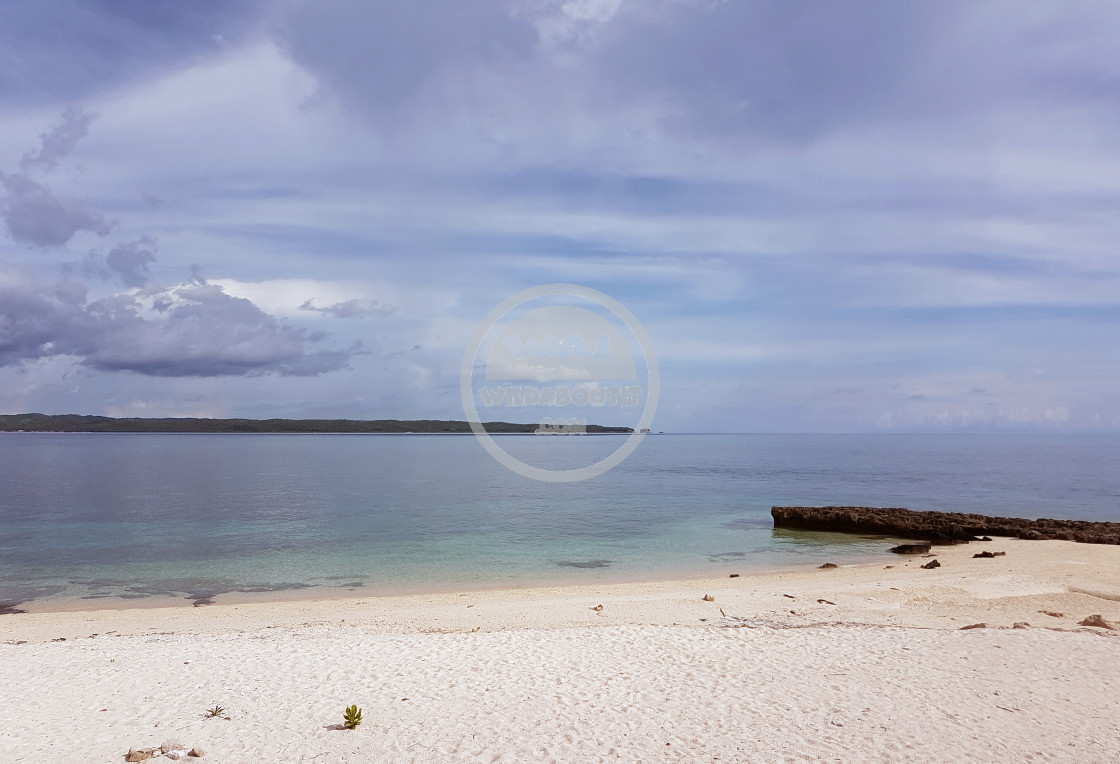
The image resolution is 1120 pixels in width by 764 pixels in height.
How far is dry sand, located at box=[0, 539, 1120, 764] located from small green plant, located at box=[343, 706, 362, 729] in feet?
0.36

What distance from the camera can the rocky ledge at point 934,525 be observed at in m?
→ 23.9

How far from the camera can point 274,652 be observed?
10.8 meters

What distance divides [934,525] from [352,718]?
2575 centimetres

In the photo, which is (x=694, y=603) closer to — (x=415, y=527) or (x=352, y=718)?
(x=352, y=718)

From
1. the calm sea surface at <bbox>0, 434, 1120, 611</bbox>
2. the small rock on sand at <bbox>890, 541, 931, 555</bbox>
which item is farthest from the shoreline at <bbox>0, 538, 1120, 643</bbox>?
the small rock on sand at <bbox>890, 541, 931, 555</bbox>

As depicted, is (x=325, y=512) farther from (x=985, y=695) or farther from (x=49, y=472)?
(x=49, y=472)

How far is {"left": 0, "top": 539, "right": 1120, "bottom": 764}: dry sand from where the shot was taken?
23.7 feet

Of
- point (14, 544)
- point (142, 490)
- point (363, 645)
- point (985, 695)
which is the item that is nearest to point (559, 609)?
point (363, 645)

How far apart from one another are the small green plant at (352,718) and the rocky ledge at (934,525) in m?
24.6

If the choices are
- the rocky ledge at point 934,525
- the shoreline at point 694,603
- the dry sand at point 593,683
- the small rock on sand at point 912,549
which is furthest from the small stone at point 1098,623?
the rocky ledge at point 934,525

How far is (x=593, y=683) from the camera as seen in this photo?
29.9ft

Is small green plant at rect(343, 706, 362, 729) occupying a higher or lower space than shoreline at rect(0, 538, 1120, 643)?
higher

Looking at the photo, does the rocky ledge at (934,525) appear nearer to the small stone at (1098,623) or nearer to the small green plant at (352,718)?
the small stone at (1098,623)

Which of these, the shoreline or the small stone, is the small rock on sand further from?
the small stone
